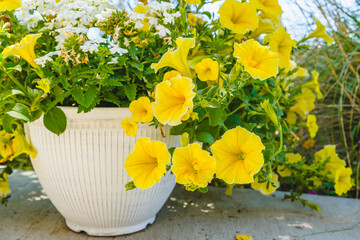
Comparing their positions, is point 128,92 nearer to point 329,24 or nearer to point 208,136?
point 208,136

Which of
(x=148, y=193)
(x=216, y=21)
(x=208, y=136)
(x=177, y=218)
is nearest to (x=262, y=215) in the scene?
(x=177, y=218)

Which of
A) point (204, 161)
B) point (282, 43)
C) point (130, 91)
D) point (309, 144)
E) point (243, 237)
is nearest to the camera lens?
point (204, 161)

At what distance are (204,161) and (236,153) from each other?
9cm

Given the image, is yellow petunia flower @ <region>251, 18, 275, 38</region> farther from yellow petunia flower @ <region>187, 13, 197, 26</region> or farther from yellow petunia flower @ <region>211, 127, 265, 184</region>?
yellow petunia flower @ <region>211, 127, 265, 184</region>

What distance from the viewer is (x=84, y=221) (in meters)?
1.04

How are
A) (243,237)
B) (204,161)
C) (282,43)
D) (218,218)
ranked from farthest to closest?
1. (218,218)
2. (243,237)
3. (282,43)
4. (204,161)

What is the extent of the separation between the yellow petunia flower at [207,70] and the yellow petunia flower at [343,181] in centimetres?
66

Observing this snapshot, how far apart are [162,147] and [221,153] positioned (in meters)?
0.13

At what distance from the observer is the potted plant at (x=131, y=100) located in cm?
75

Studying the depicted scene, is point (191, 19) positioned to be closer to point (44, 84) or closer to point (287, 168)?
point (44, 84)

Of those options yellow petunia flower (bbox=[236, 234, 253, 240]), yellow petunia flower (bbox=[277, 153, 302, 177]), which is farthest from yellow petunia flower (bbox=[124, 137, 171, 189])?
yellow petunia flower (bbox=[277, 153, 302, 177])

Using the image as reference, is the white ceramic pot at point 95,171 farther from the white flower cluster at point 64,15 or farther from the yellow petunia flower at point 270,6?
the yellow petunia flower at point 270,6

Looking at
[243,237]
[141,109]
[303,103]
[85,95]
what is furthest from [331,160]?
[85,95]

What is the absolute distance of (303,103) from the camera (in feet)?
4.12
